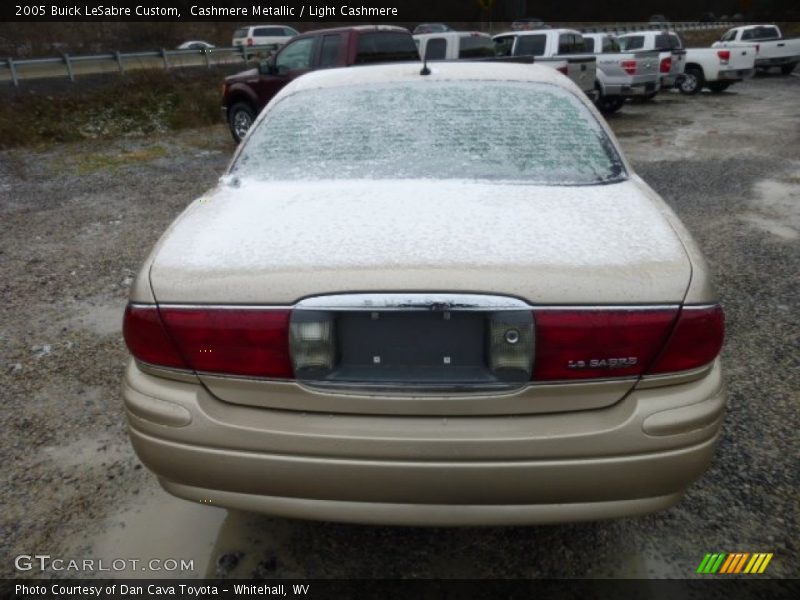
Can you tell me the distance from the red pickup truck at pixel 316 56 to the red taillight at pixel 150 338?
8.08m

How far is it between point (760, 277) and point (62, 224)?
6.52 m

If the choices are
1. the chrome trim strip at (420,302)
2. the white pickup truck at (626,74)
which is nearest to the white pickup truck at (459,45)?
the white pickup truck at (626,74)

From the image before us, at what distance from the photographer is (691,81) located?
1672 centimetres

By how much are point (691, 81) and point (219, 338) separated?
59.7ft

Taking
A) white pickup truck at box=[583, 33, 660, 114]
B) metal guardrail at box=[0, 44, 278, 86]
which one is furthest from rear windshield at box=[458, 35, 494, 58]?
metal guardrail at box=[0, 44, 278, 86]

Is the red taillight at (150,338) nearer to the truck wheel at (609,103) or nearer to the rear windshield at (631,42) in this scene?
the truck wheel at (609,103)

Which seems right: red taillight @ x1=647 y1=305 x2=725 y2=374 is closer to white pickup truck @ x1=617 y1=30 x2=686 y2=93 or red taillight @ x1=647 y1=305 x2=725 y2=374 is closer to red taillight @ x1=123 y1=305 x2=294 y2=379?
red taillight @ x1=123 y1=305 x2=294 y2=379

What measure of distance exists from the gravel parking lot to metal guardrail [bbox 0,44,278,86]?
10450mm

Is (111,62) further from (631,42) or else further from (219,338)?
(219,338)

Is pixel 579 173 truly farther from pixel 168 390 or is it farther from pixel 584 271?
pixel 168 390

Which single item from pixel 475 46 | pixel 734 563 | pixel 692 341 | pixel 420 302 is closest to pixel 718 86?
pixel 475 46

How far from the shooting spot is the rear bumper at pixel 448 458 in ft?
5.43

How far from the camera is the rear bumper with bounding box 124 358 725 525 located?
5.43ft

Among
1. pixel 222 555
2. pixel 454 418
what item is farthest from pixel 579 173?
pixel 222 555
